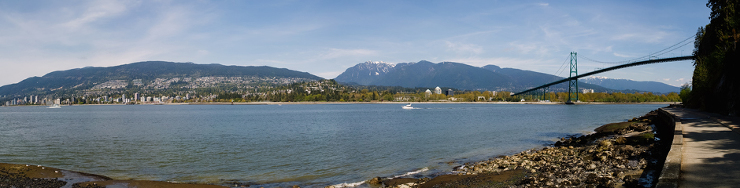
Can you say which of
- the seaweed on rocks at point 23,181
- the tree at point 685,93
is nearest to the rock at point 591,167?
the seaweed on rocks at point 23,181

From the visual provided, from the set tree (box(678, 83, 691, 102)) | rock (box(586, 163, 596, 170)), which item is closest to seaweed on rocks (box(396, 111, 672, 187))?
rock (box(586, 163, 596, 170))

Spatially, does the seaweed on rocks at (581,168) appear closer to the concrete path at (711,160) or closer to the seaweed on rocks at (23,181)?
the concrete path at (711,160)

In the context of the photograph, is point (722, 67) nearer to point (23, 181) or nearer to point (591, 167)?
point (591, 167)

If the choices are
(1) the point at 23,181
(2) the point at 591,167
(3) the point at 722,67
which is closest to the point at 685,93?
(3) the point at 722,67

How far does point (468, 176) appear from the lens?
35.4 feet

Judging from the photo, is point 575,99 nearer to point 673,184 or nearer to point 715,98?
point 715,98

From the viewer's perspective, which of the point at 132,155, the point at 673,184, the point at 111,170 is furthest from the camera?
the point at 132,155

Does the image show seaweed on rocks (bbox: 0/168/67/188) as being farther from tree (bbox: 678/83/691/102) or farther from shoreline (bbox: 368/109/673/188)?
tree (bbox: 678/83/691/102)

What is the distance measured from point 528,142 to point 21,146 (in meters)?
26.2

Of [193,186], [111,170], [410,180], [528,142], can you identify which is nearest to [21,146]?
[111,170]

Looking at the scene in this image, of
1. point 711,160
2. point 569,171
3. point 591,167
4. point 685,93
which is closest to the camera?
point 711,160

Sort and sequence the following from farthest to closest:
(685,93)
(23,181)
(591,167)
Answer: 1. (685,93)
2. (23,181)
3. (591,167)

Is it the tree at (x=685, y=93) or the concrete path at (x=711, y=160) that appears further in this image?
the tree at (x=685, y=93)

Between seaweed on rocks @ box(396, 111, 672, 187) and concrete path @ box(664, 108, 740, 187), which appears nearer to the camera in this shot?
concrete path @ box(664, 108, 740, 187)
